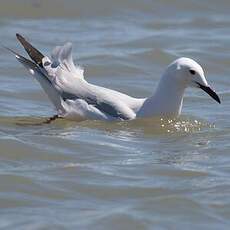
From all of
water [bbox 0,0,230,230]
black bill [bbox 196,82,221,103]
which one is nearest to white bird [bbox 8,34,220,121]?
black bill [bbox 196,82,221,103]

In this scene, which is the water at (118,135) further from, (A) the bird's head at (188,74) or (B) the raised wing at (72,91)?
(A) the bird's head at (188,74)

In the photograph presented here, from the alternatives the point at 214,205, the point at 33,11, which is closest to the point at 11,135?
the point at 214,205

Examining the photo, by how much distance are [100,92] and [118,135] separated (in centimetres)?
51

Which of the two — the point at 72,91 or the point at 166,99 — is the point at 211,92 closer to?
the point at 166,99

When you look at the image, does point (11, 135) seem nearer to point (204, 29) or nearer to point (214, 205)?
point (214, 205)

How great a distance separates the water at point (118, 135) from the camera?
781cm

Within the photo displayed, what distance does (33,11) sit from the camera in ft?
49.2

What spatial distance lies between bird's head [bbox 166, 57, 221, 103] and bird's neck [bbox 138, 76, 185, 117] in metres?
0.05

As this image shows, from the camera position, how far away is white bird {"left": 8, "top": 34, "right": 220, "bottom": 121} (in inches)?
400

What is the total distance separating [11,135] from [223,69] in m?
4.00

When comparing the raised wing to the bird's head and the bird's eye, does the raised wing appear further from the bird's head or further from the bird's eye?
the bird's eye

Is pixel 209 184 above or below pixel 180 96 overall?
below

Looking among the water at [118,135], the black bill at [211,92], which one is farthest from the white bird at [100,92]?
the water at [118,135]

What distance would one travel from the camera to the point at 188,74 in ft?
34.0
